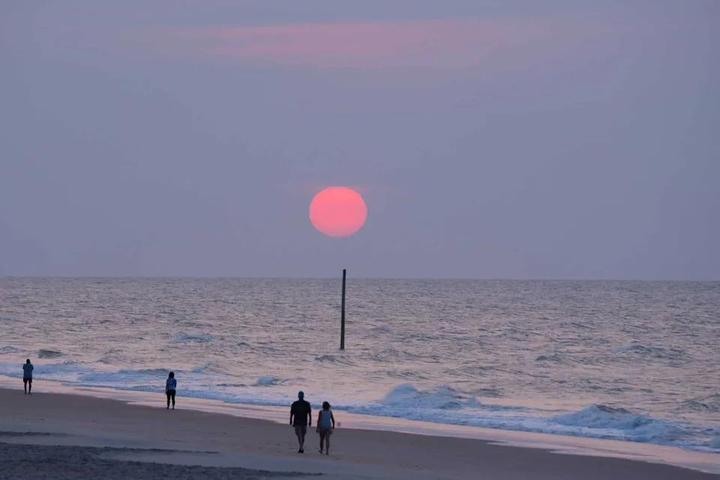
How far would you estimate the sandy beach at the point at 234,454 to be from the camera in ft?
74.6

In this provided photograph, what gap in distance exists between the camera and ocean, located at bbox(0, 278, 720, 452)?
40.6m

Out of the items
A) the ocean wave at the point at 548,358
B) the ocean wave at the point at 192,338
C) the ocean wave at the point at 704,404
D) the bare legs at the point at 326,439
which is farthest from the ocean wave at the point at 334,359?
the bare legs at the point at 326,439

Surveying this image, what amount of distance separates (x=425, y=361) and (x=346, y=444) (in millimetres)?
35368

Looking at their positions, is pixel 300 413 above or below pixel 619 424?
above

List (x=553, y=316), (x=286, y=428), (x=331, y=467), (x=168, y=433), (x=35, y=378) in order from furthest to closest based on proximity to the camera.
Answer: (x=553, y=316) → (x=35, y=378) → (x=286, y=428) → (x=168, y=433) → (x=331, y=467)

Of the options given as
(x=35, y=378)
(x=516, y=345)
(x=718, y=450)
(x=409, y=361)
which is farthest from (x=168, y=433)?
(x=516, y=345)

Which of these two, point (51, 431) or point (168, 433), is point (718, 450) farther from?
point (51, 431)

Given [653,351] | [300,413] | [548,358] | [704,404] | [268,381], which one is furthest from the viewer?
[653,351]

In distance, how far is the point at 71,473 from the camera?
21297mm

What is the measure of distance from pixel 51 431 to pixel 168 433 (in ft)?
9.95

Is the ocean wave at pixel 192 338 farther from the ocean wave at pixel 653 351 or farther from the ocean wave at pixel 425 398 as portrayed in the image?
the ocean wave at pixel 425 398

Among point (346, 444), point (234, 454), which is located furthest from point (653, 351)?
point (234, 454)

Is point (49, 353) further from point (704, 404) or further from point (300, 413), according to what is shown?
point (300, 413)

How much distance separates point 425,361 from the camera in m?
64.9
